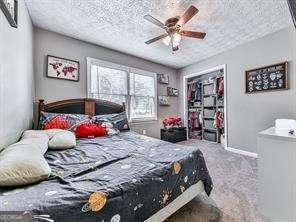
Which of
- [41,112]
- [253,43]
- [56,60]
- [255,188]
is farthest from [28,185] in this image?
[253,43]

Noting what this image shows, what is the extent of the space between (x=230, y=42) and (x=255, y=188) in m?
2.78

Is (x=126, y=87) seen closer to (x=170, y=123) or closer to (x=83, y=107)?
(x=83, y=107)

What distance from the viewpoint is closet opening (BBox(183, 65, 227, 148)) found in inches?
189

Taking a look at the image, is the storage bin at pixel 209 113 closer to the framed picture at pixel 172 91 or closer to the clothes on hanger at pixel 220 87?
the clothes on hanger at pixel 220 87

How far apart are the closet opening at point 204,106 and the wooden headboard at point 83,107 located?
2.60 metres

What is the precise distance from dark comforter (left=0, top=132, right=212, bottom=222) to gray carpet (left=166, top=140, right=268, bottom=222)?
194 mm

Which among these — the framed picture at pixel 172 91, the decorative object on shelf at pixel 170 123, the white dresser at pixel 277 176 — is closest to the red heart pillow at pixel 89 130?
the white dresser at pixel 277 176

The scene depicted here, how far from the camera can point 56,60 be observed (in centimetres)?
307

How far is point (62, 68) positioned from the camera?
3129 millimetres

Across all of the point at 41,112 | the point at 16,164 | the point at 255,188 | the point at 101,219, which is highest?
the point at 41,112

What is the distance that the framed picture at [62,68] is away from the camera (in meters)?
3.01

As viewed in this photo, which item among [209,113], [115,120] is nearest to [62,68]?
[115,120]

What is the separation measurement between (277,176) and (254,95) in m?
2.43

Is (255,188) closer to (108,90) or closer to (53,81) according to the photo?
(108,90)
